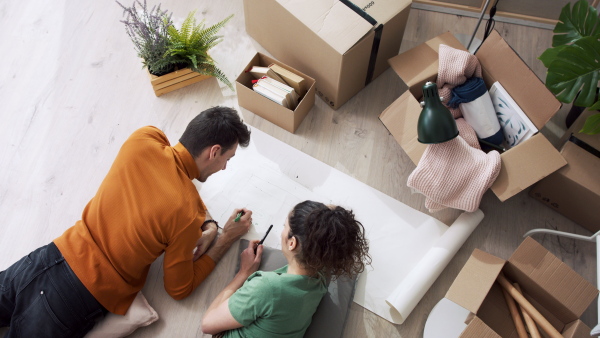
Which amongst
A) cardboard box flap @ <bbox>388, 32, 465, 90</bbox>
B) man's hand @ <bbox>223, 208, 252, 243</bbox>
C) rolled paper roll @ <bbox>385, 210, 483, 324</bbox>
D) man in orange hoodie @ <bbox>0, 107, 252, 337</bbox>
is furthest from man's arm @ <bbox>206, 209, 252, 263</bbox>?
cardboard box flap @ <bbox>388, 32, 465, 90</bbox>

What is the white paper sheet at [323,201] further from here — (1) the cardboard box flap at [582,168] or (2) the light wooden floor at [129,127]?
(1) the cardboard box flap at [582,168]

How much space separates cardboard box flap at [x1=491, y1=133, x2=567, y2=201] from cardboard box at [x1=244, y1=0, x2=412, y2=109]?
2.18 ft

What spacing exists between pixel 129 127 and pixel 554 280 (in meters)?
1.71

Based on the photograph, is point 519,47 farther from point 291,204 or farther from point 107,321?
point 107,321

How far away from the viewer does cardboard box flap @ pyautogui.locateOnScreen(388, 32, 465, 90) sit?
1848 millimetres

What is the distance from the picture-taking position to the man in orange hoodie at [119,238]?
56.8 inches

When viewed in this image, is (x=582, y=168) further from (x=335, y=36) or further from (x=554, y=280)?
(x=335, y=36)

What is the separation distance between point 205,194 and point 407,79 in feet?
2.98

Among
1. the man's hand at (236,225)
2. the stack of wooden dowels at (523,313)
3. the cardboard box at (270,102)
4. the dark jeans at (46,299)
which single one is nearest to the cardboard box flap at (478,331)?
the stack of wooden dowels at (523,313)

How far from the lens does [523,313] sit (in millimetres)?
1508

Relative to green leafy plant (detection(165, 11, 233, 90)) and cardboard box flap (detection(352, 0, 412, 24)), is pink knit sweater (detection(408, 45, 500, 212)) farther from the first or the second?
green leafy plant (detection(165, 11, 233, 90))

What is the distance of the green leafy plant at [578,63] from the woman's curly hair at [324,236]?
81cm

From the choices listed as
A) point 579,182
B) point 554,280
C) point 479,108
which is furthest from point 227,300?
point 579,182

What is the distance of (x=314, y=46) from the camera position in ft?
6.16
